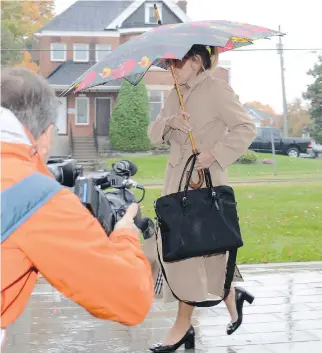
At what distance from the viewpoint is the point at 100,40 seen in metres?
41.5

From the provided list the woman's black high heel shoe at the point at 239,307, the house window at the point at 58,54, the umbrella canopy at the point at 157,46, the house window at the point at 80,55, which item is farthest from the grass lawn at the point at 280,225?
the house window at the point at 58,54

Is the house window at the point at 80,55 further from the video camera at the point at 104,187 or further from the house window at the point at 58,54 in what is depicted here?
the video camera at the point at 104,187

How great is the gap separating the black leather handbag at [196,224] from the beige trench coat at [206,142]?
25cm

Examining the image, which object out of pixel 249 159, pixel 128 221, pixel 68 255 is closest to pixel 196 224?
pixel 128 221

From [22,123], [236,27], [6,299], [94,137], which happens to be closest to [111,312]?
[6,299]

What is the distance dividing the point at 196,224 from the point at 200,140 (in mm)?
611

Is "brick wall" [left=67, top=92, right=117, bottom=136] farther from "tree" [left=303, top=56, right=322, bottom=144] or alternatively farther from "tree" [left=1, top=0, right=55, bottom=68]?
"tree" [left=303, top=56, right=322, bottom=144]

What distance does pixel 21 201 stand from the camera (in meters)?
1.95

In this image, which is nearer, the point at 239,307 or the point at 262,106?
the point at 239,307

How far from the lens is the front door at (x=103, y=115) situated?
41.6 metres

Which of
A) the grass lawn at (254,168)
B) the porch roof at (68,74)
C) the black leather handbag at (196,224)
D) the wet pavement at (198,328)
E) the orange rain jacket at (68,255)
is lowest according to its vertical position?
the grass lawn at (254,168)

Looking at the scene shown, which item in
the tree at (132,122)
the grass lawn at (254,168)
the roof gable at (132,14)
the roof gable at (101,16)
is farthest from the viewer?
the roof gable at (101,16)

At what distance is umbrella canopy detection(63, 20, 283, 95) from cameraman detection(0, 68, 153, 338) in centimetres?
202

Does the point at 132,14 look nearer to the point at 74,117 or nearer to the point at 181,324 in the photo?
the point at 74,117
